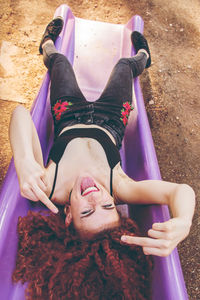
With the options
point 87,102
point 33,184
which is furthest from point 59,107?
point 33,184

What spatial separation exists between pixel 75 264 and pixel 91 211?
0.26 meters

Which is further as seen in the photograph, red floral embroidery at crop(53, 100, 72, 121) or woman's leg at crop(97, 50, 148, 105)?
woman's leg at crop(97, 50, 148, 105)

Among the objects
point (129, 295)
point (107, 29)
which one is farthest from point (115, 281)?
point (107, 29)

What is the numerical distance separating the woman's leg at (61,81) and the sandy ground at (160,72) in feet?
1.76

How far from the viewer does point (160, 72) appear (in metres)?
2.82

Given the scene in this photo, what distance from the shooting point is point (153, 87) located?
2701 millimetres

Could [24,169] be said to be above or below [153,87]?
above

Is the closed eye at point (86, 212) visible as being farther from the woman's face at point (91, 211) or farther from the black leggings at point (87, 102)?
the black leggings at point (87, 102)

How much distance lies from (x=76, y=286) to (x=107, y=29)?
2492 mm

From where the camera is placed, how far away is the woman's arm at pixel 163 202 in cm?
99

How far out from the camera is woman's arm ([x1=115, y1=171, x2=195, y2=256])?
0.99 m

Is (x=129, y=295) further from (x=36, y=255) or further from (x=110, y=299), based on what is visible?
(x=36, y=255)

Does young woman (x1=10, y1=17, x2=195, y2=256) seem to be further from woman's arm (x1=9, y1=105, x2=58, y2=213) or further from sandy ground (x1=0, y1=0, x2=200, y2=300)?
sandy ground (x1=0, y1=0, x2=200, y2=300)

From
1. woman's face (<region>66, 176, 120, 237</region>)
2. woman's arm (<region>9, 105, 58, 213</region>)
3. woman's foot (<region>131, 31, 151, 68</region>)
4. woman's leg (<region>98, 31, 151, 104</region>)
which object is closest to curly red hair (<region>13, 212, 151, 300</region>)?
woman's face (<region>66, 176, 120, 237</region>)
